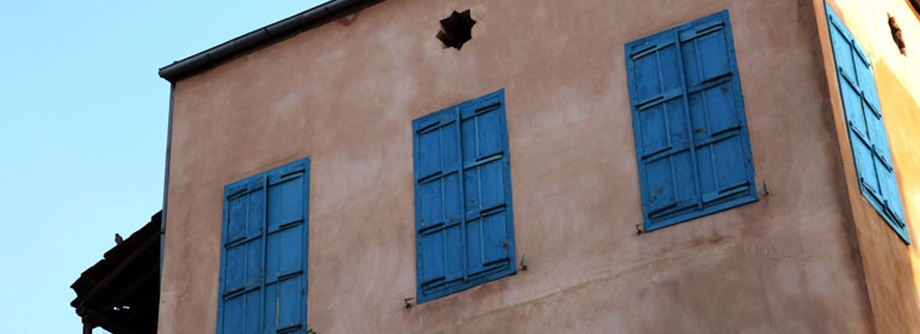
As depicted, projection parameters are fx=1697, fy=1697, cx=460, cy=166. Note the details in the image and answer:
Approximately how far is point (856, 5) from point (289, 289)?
5.76m

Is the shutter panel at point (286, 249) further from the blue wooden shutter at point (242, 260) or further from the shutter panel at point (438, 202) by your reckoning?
the shutter panel at point (438, 202)

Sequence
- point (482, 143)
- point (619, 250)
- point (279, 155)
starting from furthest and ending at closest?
point (279, 155) < point (482, 143) < point (619, 250)

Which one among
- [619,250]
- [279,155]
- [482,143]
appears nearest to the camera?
[619,250]

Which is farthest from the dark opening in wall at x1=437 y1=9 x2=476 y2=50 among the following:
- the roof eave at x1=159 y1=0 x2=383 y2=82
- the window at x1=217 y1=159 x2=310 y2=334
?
the window at x1=217 y1=159 x2=310 y2=334

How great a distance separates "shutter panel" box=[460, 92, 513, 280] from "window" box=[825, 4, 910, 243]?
2976mm

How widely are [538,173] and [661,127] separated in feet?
3.89

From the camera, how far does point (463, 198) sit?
14906 millimetres

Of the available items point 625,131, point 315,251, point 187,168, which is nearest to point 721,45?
point 625,131

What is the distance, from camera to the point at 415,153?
15531 mm

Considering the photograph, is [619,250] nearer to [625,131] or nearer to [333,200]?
[625,131]

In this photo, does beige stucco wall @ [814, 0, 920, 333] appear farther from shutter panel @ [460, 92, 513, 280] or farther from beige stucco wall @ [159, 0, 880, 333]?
shutter panel @ [460, 92, 513, 280]

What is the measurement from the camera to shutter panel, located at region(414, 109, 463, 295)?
14.8 meters

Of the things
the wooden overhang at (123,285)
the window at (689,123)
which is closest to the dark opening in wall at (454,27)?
the window at (689,123)

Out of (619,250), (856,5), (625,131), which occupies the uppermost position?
(856,5)
